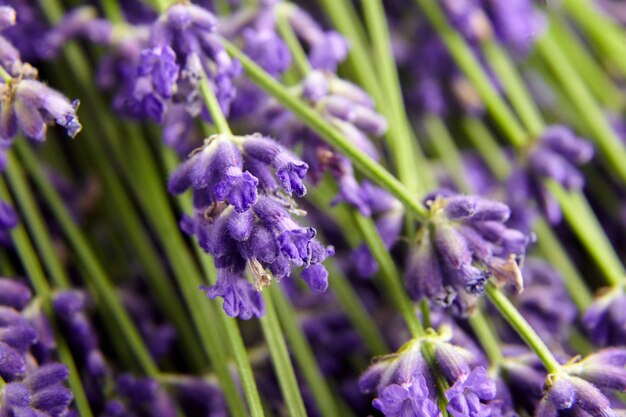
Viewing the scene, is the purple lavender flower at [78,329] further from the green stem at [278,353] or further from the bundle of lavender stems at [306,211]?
the green stem at [278,353]

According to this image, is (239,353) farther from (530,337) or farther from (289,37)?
(289,37)

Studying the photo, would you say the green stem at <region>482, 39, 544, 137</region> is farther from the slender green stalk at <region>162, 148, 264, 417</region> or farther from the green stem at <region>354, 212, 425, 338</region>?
the slender green stalk at <region>162, 148, 264, 417</region>

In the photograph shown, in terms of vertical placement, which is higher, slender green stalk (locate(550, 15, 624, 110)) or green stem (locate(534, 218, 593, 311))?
slender green stalk (locate(550, 15, 624, 110))

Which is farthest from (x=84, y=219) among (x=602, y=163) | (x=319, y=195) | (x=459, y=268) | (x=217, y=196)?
(x=602, y=163)

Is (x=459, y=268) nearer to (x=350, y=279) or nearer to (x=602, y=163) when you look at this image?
(x=350, y=279)

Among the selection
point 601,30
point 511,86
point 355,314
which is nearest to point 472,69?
point 511,86

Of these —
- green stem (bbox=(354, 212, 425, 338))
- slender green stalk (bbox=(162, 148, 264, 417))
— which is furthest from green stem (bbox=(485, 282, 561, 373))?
slender green stalk (bbox=(162, 148, 264, 417))
